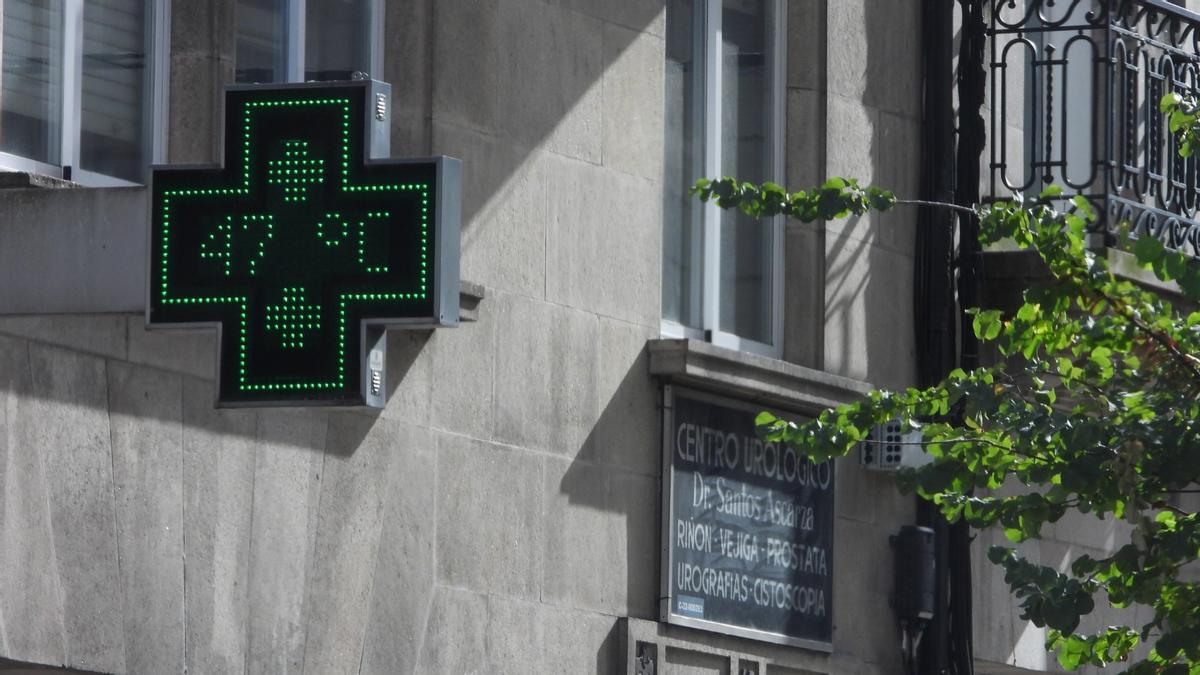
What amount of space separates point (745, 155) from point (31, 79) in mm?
5272

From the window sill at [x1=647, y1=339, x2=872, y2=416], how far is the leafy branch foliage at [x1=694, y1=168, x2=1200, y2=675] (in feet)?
10.3

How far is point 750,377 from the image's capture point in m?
13.2

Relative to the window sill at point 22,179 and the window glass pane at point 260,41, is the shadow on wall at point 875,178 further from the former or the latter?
the window sill at point 22,179

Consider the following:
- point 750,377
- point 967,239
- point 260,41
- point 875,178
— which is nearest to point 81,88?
point 260,41

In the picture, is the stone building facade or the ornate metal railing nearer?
the stone building facade

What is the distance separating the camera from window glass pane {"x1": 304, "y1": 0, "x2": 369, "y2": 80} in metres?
11.1

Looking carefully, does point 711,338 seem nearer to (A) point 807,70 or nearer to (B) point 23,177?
(A) point 807,70

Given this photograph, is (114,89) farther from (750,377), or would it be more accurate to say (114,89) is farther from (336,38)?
(750,377)

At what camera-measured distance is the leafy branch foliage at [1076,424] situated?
862 cm

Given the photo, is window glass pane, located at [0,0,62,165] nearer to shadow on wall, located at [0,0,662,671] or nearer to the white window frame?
shadow on wall, located at [0,0,662,671]

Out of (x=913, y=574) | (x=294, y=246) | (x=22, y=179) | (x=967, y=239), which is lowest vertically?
(x=913, y=574)

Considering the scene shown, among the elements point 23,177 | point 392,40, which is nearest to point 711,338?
point 392,40

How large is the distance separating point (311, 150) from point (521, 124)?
590cm

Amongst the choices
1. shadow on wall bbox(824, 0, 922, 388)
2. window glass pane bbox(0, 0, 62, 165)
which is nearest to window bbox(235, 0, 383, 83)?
window glass pane bbox(0, 0, 62, 165)
